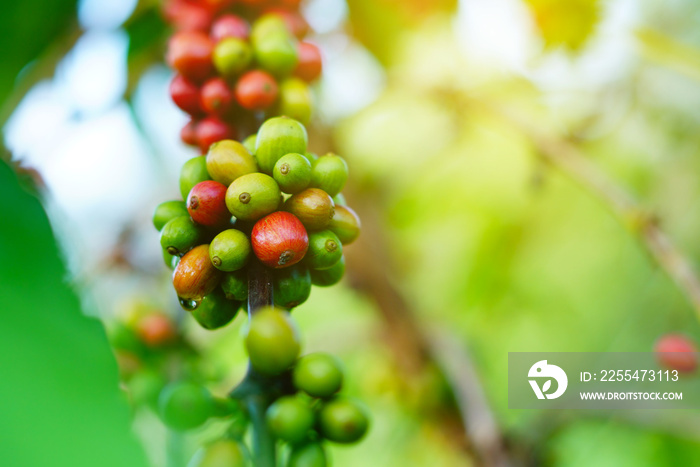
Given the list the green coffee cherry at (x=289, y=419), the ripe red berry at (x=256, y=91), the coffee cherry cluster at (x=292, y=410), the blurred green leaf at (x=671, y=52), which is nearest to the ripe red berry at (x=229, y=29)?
the ripe red berry at (x=256, y=91)

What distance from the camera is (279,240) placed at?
69 cm

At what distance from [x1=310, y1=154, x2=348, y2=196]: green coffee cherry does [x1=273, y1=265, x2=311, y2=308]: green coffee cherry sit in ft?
0.41

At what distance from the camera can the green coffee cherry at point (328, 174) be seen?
0.79 meters

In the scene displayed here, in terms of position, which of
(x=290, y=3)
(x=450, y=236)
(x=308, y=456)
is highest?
(x=290, y=3)

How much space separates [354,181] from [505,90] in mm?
778

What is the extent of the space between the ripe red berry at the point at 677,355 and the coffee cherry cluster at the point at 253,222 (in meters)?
0.80

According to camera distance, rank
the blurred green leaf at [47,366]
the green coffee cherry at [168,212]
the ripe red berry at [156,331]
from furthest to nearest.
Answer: the ripe red berry at [156,331] < the green coffee cherry at [168,212] < the blurred green leaf at [47,366]

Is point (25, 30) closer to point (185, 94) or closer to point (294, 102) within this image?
point (185, 94)

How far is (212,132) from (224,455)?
529 millimetres

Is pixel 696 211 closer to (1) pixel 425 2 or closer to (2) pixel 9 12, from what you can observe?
(1) pixel 425 2

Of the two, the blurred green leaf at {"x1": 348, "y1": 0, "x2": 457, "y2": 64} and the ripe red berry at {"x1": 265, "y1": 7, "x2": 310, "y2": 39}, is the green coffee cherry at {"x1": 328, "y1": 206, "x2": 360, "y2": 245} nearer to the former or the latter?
the ripe red berry at {"x1": 265, "y1": 7, "x2": 310, "y2": 39}

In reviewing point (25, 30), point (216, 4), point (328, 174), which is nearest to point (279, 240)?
point (328, 174)

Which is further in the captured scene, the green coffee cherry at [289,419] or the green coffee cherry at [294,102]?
the green coffee cherry at [294,102]

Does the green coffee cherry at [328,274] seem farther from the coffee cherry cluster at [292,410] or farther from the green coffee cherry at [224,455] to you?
the green coffee cherry at [224,455]
